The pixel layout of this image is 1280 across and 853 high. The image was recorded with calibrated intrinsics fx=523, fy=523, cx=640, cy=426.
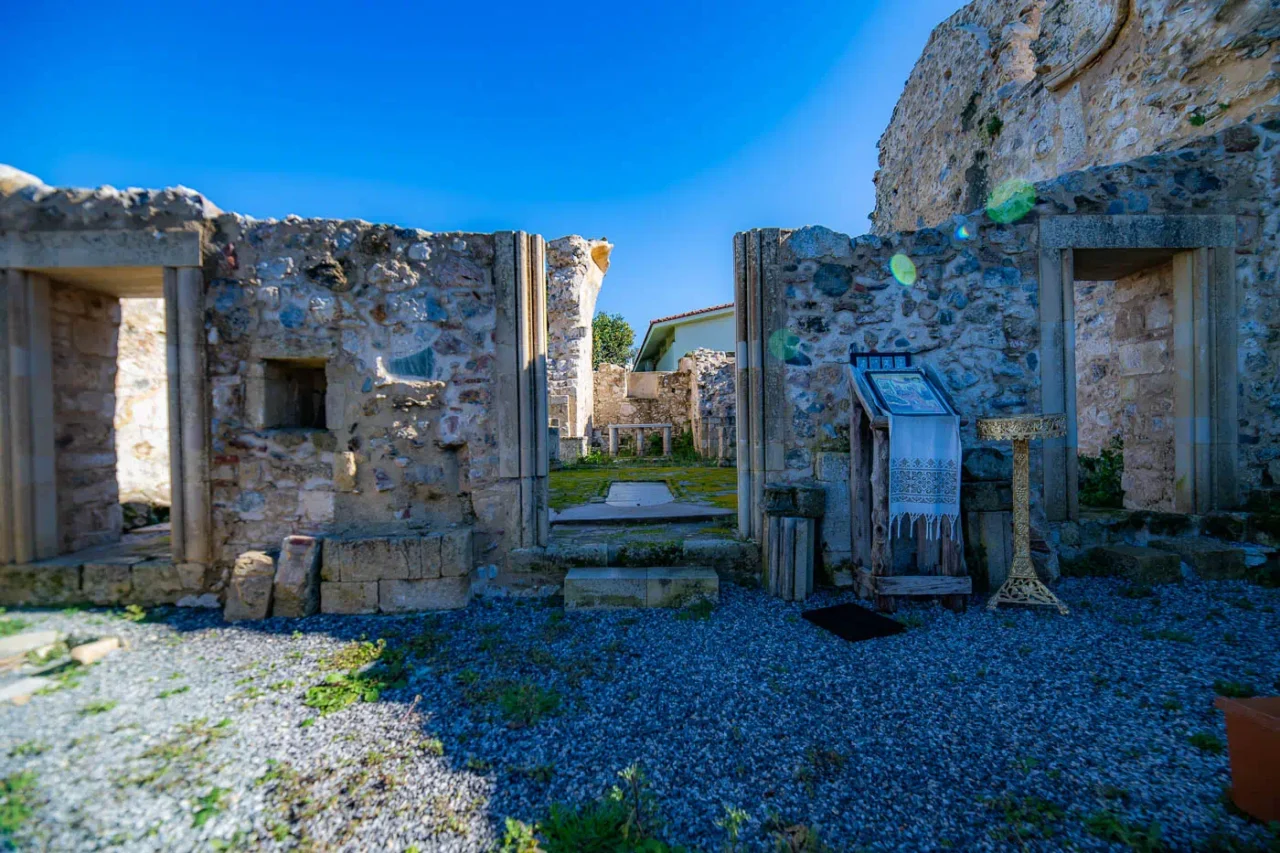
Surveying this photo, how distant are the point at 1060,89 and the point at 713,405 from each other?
301 inches

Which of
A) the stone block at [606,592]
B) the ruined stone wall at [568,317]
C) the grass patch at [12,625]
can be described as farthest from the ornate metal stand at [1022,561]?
the ruined stone wall at [568,317]

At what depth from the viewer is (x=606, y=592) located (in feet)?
13.2

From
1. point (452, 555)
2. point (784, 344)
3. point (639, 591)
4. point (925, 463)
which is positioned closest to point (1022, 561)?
point (925, 463)

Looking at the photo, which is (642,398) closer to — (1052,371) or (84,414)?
(1052,371)

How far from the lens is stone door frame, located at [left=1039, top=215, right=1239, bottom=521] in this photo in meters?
4.55

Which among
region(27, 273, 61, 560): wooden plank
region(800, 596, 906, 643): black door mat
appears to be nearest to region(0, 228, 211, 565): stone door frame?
region(27, 273, 61, 560): wooden plank

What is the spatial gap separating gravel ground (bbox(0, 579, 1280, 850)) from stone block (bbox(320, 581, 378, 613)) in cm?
27

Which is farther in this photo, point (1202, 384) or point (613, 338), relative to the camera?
point (613, 338)

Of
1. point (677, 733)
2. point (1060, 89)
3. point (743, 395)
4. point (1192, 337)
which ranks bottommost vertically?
point (677, 733)

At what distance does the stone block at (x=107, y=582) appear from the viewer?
396cm

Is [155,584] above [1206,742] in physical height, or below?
above

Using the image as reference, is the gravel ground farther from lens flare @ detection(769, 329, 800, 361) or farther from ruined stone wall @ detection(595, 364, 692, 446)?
ruined stone wall @ detection(595, 364, 692, 446)

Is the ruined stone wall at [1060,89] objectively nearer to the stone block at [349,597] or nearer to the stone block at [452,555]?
the stone block at [452,555]

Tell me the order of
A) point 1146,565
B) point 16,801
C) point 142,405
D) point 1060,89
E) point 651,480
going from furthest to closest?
point 651,480
point 1060,89
point 142,405
point 1146,565
point 16,801
